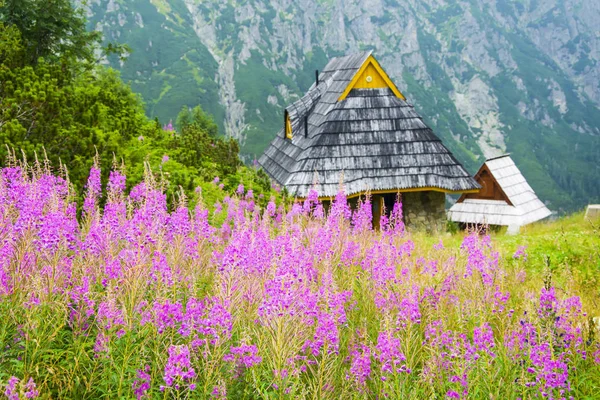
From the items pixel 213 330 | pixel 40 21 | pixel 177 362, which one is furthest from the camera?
pixel 40 21

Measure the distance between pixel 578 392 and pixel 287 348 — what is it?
7.90 ft

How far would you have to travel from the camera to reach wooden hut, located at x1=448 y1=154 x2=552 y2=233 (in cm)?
2838

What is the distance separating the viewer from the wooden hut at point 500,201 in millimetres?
28375

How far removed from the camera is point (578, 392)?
3.70 m

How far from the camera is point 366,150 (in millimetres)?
18594

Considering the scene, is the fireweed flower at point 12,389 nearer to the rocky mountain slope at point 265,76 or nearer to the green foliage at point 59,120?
the green foliage at point 59,120

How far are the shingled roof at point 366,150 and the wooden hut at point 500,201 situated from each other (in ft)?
35.0

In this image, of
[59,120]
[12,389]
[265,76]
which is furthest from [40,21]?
[265,76]

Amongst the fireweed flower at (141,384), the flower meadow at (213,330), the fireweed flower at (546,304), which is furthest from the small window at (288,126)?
the fireweed flower at (141,384)

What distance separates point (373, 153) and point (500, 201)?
14232 mm

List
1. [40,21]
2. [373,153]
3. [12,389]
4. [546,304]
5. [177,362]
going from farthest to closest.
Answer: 1. [373,153]
2. [40,21]
3. [546,304]
4. [177,362]
5. [12,389]

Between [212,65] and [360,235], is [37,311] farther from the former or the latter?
[212,65]

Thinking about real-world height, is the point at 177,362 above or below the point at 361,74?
below

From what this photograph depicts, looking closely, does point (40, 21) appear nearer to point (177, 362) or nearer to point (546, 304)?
point (177, 362)
